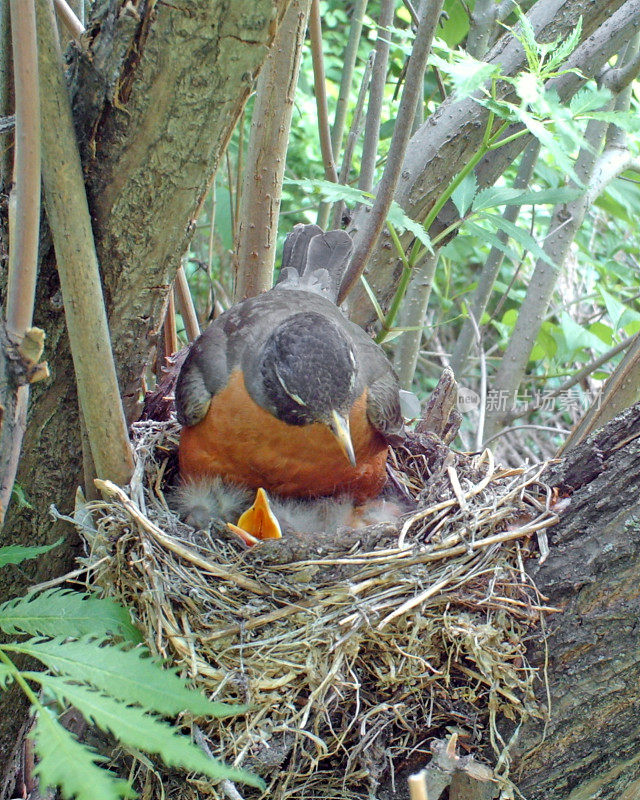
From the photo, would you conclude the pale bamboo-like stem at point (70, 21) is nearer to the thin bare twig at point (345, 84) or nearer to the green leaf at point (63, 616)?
the green leaf at point (63, 616)

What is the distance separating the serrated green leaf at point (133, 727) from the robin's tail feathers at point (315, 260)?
245 cm

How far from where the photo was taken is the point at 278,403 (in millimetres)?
2666

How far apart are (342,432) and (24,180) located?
140 centimetres

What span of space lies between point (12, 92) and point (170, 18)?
1.49ft

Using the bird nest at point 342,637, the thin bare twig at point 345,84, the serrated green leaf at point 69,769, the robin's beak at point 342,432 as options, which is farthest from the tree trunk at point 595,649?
the thin bare twig at point 345,84

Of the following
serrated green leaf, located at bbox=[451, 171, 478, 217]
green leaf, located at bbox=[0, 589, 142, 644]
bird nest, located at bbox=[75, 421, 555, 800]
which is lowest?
bird nest, located at bbox=[75, 421, 555, 800]

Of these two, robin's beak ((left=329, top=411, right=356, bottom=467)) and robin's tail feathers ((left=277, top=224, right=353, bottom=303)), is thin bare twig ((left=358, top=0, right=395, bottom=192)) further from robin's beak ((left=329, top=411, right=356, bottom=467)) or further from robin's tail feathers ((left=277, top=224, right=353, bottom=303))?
robin's beak ((left=329, top=411, right=356, bottom=467))

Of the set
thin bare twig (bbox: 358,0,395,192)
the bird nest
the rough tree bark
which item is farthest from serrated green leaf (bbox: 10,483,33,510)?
thin bare twig (bbox: 358,0,395,192)

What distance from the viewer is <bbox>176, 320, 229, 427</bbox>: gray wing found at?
2.76m

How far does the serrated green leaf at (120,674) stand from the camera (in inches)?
50.8

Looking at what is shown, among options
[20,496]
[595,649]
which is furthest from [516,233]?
[20,496]

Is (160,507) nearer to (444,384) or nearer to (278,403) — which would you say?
(278,403)

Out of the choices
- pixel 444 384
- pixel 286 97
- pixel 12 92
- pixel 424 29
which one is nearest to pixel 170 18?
pixel 12 92

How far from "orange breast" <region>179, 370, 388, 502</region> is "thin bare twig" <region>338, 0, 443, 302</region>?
2.19 ft
